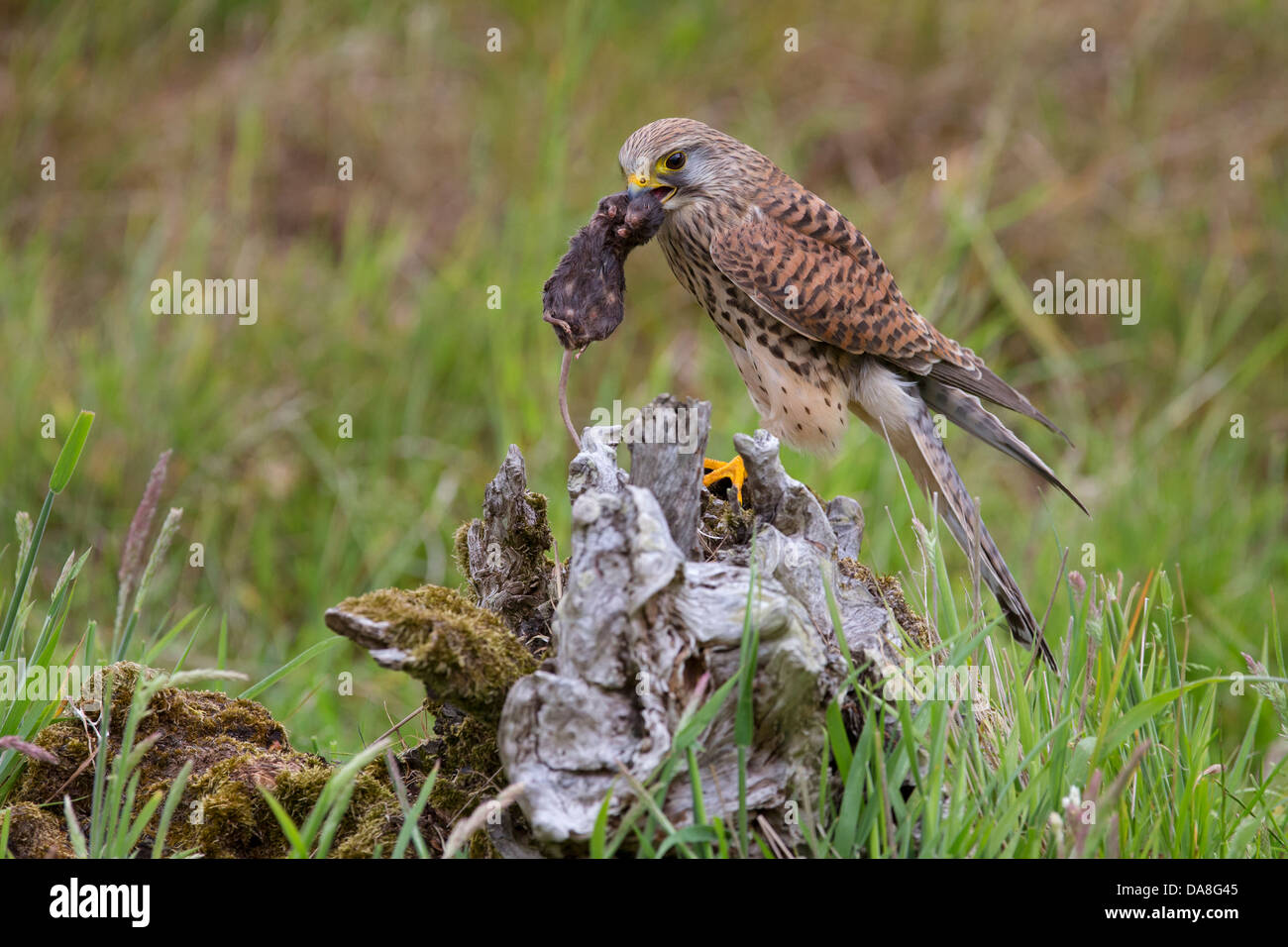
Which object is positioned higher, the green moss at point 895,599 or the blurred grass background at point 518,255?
the blurred grass background at point 518,255

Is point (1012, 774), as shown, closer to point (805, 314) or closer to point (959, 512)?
point (959, 512)

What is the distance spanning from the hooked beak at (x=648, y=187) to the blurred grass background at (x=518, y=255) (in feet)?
5.06

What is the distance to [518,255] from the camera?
589cm

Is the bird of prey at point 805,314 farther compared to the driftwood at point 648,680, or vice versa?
the bird of prey at point 805,314

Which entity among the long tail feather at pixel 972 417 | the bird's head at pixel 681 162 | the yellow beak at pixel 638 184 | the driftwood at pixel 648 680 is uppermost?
the bird's head at pixel 681 162

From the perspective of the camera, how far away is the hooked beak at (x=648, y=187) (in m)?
3.55

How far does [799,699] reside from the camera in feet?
7.13

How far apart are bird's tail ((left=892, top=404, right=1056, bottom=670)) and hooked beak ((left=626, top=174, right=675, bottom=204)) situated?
1.07 meters

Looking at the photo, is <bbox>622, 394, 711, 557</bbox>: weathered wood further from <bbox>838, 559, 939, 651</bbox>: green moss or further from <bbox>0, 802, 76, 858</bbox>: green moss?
<bbox>0, 802, 76, 858</bbox>: green moss

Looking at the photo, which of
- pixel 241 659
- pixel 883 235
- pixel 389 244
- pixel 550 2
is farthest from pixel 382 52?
pixel 241 659

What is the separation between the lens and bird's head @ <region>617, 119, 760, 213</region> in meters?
3.62

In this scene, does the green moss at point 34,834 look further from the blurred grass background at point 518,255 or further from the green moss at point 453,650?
the blurred grass background at point 518,255

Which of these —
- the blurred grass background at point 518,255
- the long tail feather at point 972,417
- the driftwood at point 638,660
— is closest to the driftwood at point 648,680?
the driftwood at point 638,660

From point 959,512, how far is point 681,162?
1392 millimetres
